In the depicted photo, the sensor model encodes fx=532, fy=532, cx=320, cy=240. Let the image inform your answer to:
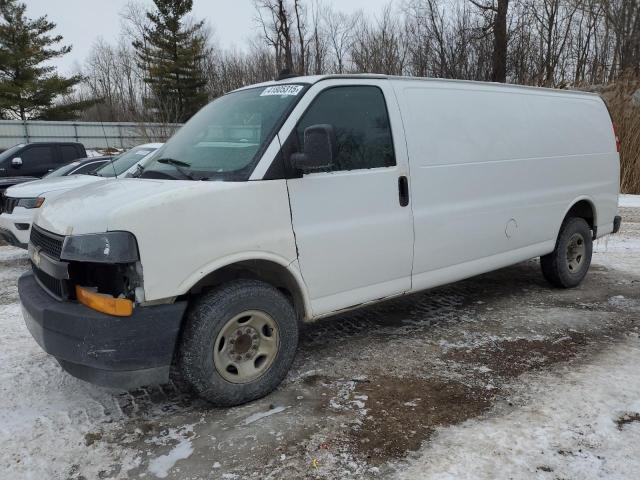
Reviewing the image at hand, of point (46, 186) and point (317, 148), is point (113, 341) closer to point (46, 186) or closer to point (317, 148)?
point (317, 148)

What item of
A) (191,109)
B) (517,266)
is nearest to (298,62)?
(191,109)

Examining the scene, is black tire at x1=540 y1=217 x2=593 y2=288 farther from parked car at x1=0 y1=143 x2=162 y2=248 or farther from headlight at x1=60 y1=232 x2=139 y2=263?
parked car at x1=0 y1=143 x2=162 y2=248

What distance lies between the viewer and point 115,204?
117 inches

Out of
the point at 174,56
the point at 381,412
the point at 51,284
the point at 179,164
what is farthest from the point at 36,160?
the point at 174,56

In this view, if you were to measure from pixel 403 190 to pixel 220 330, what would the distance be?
1.72 meters

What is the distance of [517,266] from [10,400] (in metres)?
5.98

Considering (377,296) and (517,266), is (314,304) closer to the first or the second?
(377,296)

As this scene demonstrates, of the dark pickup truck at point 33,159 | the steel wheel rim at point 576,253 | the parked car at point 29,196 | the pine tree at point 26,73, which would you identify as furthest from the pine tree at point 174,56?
the steel wheel rim at point 576,253

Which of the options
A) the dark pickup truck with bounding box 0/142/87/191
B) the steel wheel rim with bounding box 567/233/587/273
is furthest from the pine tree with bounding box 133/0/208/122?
the steel wheel rim with bounding box 567/233/587/273

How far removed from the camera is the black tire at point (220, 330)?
10.2 ft

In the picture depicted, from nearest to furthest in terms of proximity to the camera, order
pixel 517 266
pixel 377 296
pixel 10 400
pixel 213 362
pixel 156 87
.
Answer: pixel 213 362 < pixel 10 400 < pixel 377 296 < pixel 517 266 < pixel 156 87

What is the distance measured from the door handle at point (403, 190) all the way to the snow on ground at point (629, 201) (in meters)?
9.69

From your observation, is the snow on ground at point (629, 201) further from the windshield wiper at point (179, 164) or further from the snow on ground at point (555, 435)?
the windshield wiper at point (179, 164)

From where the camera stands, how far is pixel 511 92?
507 cm
